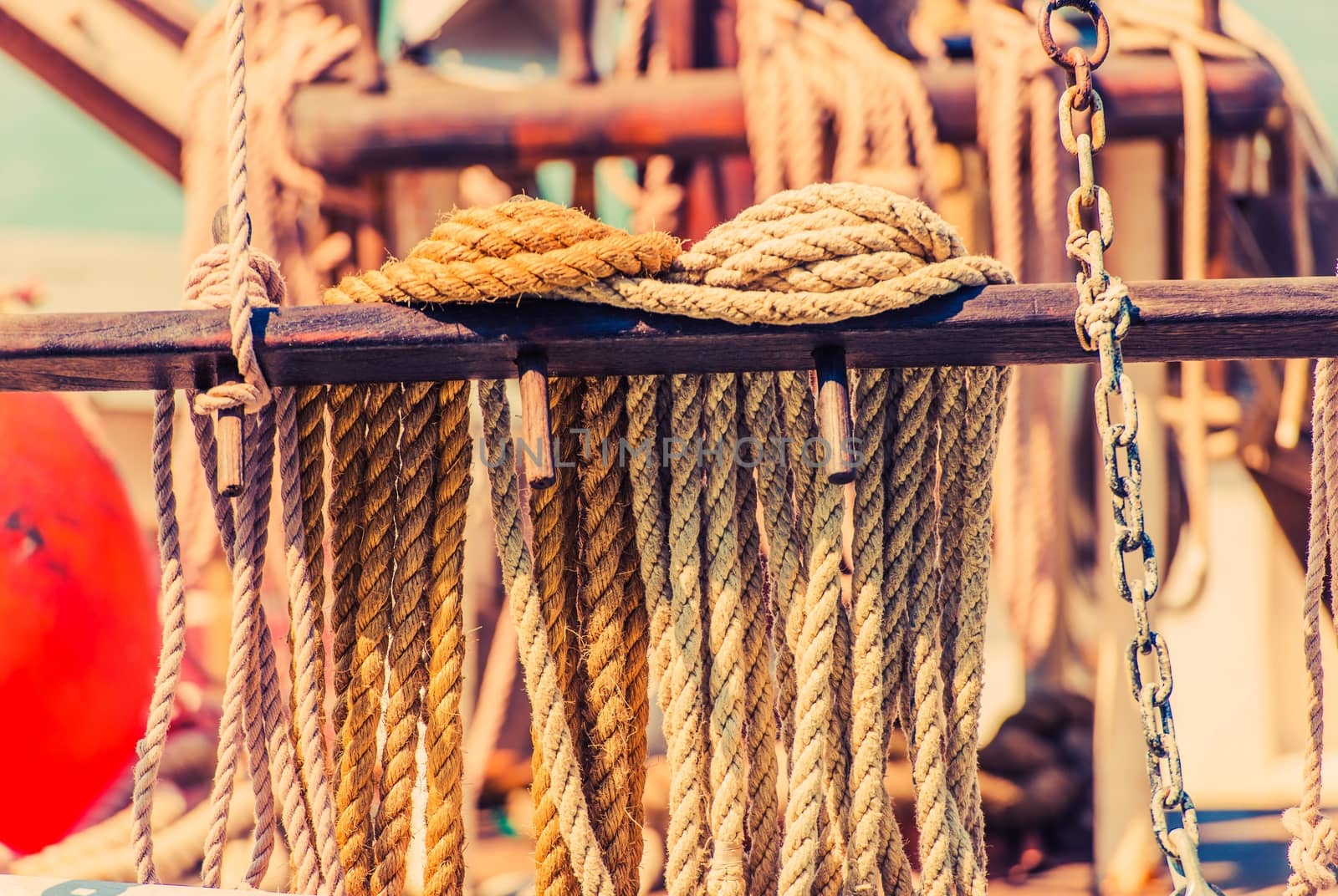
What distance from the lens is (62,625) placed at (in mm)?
2727

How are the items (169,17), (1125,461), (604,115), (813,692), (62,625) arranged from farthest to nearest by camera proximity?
(169,17), (62,625), (604,115), (813,692), (1125,461)

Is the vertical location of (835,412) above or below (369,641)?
above

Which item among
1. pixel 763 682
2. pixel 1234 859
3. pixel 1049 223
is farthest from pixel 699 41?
pixel 1234 859

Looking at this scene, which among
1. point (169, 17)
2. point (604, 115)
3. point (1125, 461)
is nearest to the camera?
point (1125, 461)

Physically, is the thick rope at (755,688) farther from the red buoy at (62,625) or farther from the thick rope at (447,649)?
the red buoy at (62,625)

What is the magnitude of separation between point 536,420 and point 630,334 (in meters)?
0.13

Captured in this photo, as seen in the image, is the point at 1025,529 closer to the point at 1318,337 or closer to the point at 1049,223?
the point at 1049,223

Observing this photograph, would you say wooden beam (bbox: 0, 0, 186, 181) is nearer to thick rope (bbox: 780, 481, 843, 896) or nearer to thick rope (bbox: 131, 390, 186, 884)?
thick rope (bbox: 131, 390, 186, 884)

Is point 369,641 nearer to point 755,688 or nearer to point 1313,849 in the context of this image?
point 755,688

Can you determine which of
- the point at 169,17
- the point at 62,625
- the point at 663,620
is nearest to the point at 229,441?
the point at 663,620

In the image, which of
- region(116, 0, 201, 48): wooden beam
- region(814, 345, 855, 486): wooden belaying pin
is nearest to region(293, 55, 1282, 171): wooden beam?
region(116, 0, 201, 48): wooden beam

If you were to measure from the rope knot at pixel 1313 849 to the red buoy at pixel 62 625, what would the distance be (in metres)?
2.69

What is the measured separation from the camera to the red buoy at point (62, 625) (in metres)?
2.63

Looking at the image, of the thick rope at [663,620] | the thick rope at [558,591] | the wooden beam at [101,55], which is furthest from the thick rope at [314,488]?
the wooden beam at [101,55]
